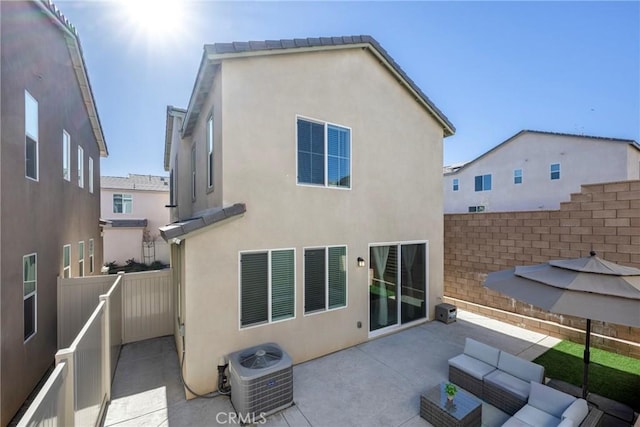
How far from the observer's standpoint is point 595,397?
17.0 feet

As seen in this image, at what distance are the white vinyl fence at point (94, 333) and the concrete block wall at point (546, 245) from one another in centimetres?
1121

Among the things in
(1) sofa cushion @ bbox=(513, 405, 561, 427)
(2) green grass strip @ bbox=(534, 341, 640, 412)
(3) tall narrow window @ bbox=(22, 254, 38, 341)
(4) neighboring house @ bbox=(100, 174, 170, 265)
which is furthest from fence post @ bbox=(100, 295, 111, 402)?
(4) neighboring house @ bbox=(100, 174, 170, 265)

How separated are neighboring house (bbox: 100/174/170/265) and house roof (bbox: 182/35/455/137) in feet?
56.9

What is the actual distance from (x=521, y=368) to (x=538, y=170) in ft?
69.7

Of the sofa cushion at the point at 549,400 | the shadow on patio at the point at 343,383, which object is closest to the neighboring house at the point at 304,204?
the shadow on patio at the point at 343,383

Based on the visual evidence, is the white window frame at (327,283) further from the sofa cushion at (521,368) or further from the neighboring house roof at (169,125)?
the neighboring house roof at (169,125)

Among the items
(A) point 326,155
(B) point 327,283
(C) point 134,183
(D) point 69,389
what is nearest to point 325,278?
(B) point 327,283

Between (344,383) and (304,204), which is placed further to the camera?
(304,204)

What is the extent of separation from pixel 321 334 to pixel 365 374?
1.44 metres

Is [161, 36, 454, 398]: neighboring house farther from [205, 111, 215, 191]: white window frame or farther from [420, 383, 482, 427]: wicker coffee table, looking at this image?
[420, 383, 482, 427]: wicker coffee table

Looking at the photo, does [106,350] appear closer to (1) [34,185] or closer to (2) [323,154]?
(1) [34,185]

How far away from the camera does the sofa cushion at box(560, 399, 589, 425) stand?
3879 millimetres

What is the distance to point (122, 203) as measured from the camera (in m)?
24.3

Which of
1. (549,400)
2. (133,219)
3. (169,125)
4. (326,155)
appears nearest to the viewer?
(549,400)
